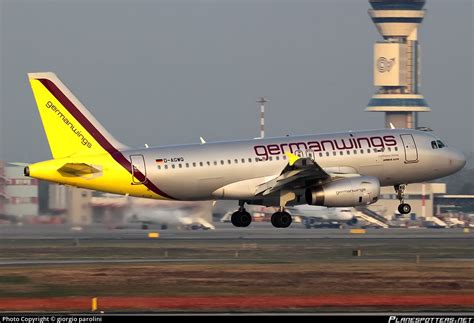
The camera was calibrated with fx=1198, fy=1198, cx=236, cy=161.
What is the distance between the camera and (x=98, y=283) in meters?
61.4

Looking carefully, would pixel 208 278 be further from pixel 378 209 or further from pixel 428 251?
pixel 378 209

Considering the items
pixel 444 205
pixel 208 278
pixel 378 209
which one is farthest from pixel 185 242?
pixel 444 205

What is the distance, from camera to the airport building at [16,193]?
3814 inches

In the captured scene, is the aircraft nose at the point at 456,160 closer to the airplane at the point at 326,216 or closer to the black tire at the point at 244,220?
the black tire at the point at 244,220

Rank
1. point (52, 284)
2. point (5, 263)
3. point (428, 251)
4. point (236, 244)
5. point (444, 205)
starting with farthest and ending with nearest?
1. point (444, 205)
2. point (236, 244)
3. point (428, 251)
4. point (5, 263)
5. point (52, 284)

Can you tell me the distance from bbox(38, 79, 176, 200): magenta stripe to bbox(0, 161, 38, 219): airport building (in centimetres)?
2467

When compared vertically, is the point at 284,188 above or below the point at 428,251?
above

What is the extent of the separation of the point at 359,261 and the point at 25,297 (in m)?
23.9

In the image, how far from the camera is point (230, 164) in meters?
72.1

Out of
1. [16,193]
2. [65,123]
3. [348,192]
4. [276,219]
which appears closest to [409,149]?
[348,192]

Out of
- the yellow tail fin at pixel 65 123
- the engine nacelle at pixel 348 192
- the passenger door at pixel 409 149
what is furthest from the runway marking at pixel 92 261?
the passenger door at pixel 409 149

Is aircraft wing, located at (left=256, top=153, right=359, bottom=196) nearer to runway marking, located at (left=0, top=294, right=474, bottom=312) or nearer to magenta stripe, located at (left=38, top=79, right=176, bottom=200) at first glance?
magenta stripe, located at (left=38, top=79, right=176, bottom=200)

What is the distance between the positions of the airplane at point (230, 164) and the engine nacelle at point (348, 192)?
60 millimetres

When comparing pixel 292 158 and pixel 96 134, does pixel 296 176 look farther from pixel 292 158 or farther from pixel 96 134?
pixel 96 134
